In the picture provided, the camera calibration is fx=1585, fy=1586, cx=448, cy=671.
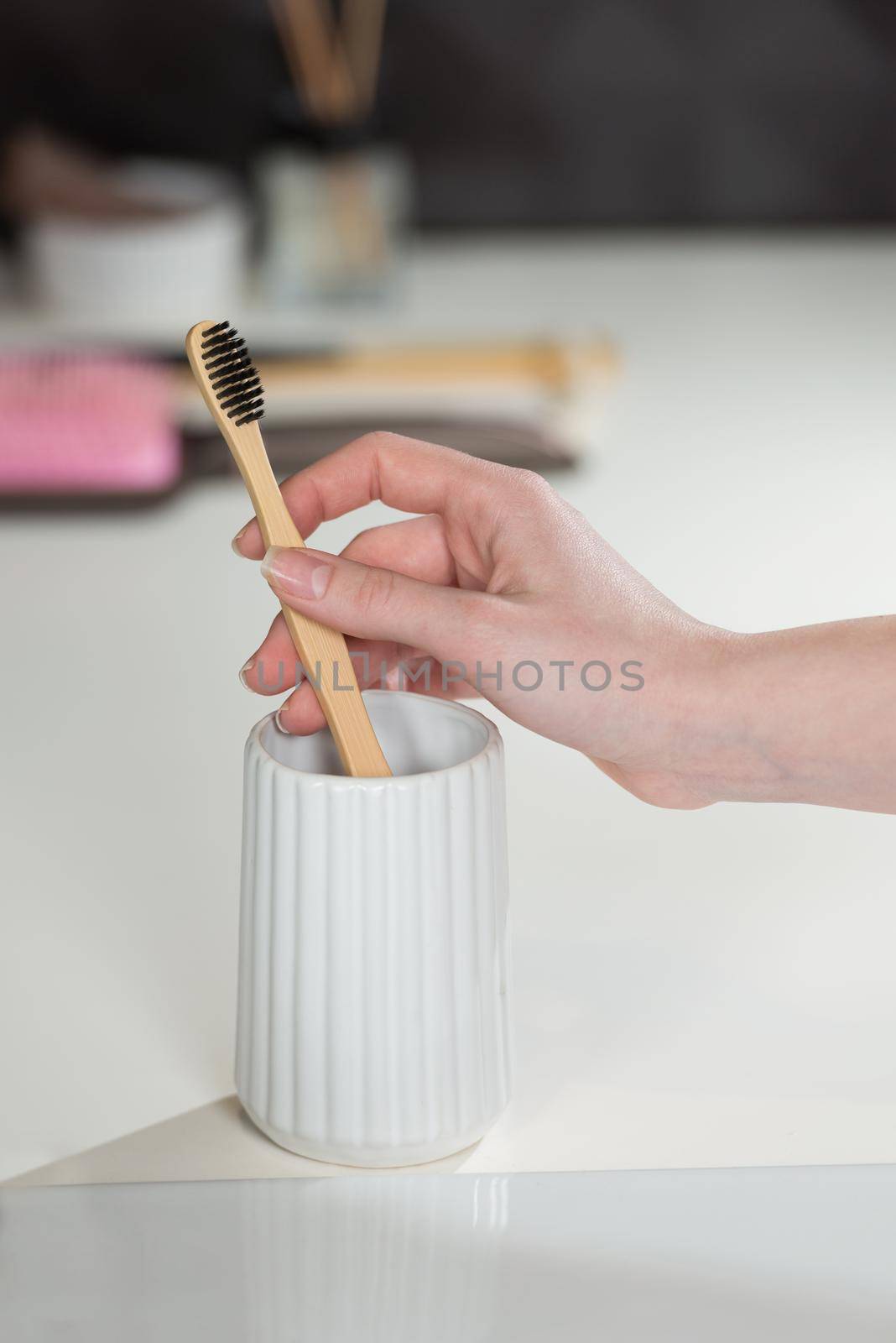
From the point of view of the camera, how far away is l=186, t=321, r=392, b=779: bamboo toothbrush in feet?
1.65

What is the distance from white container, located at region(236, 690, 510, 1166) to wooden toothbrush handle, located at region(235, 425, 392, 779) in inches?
0.8

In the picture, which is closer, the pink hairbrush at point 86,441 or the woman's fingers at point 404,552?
the woman's fingers at point 404,552

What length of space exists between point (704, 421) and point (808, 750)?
68 cm

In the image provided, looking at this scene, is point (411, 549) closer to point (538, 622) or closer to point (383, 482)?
point (383, 482)

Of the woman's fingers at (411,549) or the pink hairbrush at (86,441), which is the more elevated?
the pink hairbrush at (86,441)

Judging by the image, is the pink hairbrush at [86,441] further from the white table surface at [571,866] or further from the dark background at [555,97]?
the dark background at [555,97]

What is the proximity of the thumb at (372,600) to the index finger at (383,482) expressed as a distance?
8cm

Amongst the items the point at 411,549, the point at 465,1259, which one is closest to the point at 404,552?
the point at 411,549

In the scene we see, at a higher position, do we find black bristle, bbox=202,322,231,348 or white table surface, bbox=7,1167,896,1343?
black bristle, bbox=202,322,231,348

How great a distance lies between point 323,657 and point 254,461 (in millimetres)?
67

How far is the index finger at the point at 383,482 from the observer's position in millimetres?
599

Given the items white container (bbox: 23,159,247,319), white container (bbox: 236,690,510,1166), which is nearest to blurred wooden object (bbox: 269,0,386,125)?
white container (bbox: 23,159,247,319)

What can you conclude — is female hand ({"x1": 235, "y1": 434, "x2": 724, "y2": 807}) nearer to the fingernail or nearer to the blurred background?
the fingernail

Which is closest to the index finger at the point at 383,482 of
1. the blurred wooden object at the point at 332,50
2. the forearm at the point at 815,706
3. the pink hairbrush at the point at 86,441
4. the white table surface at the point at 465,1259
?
the forearm at the point at 815,706
